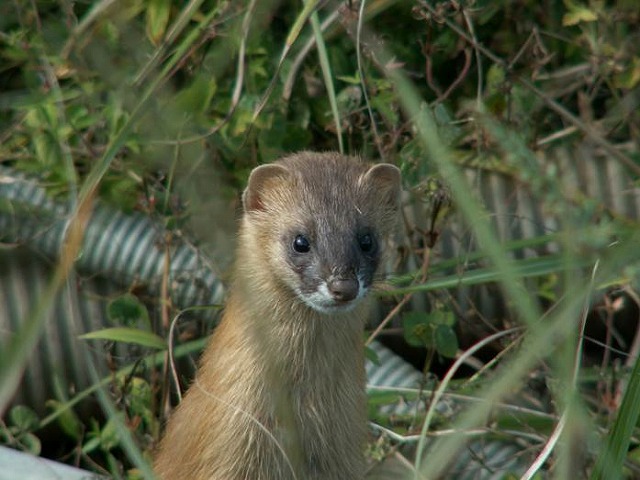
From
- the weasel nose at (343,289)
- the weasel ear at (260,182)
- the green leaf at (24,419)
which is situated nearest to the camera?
the weasel nose at (343,289)

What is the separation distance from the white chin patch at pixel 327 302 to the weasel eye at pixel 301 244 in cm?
10

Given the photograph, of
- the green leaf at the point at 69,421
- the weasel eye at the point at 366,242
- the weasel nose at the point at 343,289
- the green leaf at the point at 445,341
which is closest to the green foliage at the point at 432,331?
the green leaf at the point at 445,341

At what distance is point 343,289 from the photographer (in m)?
2.23

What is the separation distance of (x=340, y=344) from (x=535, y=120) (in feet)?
4.35

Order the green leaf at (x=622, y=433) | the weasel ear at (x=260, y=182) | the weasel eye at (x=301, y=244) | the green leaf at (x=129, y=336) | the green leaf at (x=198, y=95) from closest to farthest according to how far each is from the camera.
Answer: the green leaf at (x=622, y=433)
the weasel eye at (x=301, y=244)
the weasel ear at (x=260, y=182)
the green leaf at (x=129, y=336)
the green leaf at (x=198, y=95)

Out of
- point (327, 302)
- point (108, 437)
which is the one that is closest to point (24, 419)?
point (108, 437)

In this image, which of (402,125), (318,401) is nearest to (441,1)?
(402,125)

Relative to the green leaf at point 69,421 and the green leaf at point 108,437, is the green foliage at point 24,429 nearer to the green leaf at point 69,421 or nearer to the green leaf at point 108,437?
the green leaf at point 69,421

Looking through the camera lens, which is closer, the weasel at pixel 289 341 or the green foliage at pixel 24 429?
the weasel at pixel 289 341

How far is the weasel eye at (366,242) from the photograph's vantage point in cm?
238

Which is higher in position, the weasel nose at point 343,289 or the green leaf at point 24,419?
the weasel nose at point 343,289

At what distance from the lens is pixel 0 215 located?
3.46m

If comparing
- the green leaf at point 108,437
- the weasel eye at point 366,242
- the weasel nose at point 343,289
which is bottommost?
the green leaf at point 108,437

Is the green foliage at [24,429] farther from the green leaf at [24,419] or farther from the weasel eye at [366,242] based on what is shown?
the weasel eye at [366,242]
